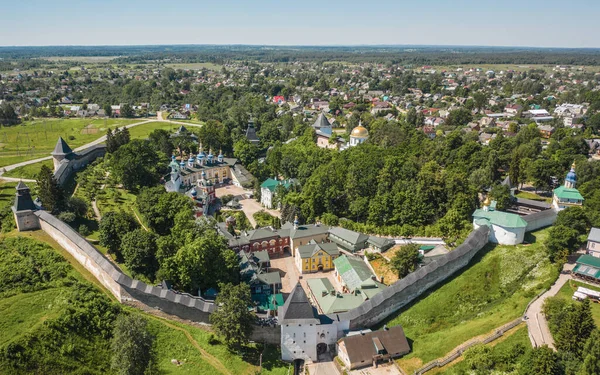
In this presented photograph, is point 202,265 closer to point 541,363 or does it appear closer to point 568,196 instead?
point 541,363

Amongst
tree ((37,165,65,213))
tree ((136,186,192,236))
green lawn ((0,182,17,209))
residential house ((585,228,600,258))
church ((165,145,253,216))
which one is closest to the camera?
residential house ((585,228,600,258))

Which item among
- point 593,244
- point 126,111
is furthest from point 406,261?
point 126,111

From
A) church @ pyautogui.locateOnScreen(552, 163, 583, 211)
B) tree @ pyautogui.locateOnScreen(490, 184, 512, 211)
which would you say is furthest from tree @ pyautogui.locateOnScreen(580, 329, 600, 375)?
tree @ pyautogui.locateOnScreen(490, 184, 512, 211)

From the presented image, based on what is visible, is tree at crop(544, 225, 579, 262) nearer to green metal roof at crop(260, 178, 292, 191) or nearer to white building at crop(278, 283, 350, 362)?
white building at crop(278, 283, 350, 362)

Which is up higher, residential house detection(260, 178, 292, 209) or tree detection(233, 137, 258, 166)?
tree detection(233, 137, 258, 166)

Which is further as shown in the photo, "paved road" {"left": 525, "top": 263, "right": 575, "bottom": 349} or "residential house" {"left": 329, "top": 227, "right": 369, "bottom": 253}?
"residential house" {"left": 329, "top": 227, "right": 369, "bottom": 253}

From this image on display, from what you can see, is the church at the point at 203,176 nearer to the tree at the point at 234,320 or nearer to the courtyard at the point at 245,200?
the courtyard at the point at 245,200

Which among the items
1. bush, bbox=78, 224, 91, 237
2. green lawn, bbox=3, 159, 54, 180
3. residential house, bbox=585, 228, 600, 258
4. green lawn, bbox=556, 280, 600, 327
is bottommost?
green lawn, bbox=556, 280, 600, 327

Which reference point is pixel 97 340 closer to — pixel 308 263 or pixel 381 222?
pixel 308 263
